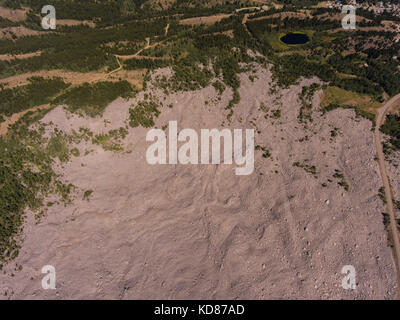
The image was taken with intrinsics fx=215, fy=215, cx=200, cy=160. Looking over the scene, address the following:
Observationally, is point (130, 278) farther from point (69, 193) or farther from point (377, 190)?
point (377, 190)

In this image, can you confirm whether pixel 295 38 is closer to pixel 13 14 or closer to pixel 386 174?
pixel 386 174

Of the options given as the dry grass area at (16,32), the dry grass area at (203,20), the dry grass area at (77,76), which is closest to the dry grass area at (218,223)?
the dry grass area at (77,76)

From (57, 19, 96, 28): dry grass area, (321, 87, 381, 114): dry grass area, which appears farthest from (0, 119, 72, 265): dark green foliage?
(321, 87, 381, 114): dry grass area

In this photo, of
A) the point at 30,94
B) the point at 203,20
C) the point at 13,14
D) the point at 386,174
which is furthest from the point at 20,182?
the point at 13,14

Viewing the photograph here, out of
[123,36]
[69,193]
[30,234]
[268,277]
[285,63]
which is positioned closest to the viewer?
[268,277]

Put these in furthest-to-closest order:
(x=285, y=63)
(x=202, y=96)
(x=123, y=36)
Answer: (x=123, y=36) → (x=285, y=63) → (x=202, y=96)

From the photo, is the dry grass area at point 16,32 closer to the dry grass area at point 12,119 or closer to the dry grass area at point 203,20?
the dry grass area at point 12,119

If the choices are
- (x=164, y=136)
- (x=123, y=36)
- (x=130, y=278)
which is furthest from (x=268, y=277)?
(x=123, y=36)

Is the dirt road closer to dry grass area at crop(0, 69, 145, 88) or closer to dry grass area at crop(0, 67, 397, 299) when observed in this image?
dry grass area at crop(0, 67, 397, 299)
